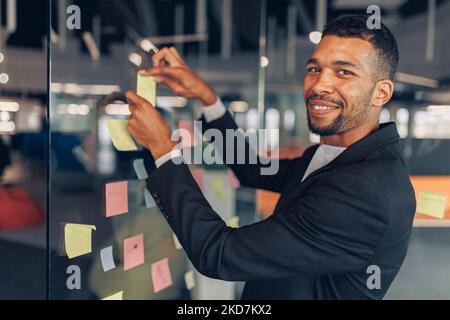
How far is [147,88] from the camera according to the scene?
1440 mm

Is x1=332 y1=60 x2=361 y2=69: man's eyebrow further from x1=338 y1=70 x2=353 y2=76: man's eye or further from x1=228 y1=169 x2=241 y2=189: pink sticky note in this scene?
x1=228 y1=169 x2=241 y2=189: pink sticky note

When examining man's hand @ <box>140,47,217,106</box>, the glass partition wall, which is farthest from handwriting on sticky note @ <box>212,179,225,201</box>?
man's hand @ <box>140,47,217,106</box>

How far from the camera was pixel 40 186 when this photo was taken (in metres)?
8.52

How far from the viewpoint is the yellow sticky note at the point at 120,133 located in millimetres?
1321

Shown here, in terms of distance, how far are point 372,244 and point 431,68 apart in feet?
21.2

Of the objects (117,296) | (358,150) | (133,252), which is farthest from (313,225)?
(117,296)

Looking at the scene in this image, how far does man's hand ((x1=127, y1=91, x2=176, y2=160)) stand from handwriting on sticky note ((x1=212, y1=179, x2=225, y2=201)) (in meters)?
1.90

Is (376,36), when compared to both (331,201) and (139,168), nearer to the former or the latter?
(331,201)

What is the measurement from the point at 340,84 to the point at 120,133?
628mm

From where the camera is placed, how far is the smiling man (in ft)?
3.27

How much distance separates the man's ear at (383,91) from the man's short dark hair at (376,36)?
14 mm

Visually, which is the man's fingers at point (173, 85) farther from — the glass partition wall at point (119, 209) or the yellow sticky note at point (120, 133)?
the yellow sticky note at point (120, 133)

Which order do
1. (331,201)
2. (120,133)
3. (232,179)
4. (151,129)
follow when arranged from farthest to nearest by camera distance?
(232,179) < (120,133) < (151,129) < (331,201)

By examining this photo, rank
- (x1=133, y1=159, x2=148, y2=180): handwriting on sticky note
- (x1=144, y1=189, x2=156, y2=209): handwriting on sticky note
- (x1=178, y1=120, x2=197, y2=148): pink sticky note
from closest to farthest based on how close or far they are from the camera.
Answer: (x1=133, y1=159, x2=148, y2=180): handwriting on sticky note → (x1=144, y1=189, x2=156, y2=209): handwriting on sticky note → (x1=178, y1=120, x2=197, y2=148): pink sticky note
